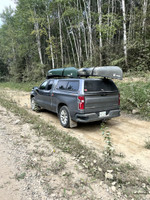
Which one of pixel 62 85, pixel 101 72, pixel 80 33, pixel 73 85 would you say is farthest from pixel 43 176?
pixel 80 33

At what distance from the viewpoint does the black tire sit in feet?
16.8

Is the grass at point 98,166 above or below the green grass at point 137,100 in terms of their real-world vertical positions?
below

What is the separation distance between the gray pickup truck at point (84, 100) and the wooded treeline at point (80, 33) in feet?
26.3

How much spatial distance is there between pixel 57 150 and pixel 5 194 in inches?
59.2

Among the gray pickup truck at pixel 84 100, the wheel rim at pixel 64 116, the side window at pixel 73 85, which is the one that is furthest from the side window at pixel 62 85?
the wheel rim at pixel 64 116

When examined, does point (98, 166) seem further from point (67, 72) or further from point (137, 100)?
point (137, 100)

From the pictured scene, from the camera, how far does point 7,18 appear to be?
29141 millimetres

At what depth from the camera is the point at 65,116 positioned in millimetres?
5246

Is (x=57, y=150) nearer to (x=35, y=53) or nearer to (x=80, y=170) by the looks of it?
(x=80, y=170)

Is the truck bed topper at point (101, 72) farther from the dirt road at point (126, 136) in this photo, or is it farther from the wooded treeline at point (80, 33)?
the wooded treeline at point (80, 33)

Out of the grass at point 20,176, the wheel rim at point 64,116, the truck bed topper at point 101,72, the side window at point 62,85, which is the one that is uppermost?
the truck bed topper at point 101,72

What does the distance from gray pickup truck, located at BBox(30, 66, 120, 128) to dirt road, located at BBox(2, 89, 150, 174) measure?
468mm

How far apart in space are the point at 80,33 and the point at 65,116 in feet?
67.6

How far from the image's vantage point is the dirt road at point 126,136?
3355 mm
